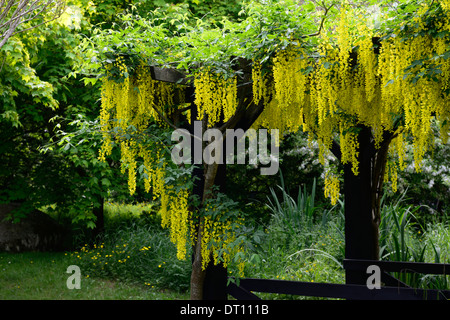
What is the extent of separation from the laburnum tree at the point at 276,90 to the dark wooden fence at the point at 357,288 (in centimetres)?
24

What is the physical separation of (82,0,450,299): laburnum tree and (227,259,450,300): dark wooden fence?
24 cm

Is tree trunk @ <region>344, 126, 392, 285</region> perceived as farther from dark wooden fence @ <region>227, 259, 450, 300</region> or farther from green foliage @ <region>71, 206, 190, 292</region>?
green foliage @ <region>71, 206, 190, 292</region>

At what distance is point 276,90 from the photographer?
11.1 ft

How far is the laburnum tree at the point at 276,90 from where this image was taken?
10.1ft

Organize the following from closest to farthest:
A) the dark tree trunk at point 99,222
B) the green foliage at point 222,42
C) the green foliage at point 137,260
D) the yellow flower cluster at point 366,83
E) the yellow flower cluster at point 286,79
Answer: the yellow flower cluster at point 366,83 < the green foliage at point 222,42 < the yellow flower cluster at point 286,79 < the green foliage at point 137,260 < the dark tree trunk at point 99,222

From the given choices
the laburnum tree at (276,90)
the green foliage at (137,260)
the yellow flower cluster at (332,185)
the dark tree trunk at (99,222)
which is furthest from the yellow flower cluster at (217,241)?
the dark tree trunk at (99,222)

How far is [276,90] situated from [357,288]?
170 cm

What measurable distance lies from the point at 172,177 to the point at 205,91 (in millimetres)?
729

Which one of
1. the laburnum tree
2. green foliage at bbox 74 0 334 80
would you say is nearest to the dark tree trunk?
the laburnum tree

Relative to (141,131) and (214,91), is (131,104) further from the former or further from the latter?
(214,91)

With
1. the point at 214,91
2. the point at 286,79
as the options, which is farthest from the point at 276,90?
the point at 214,91

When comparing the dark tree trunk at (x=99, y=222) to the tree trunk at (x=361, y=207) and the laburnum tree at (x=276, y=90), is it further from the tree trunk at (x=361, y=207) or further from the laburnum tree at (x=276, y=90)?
the tree trunk at (x=361, y=207)
